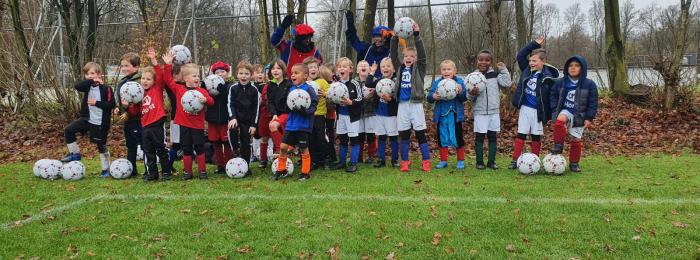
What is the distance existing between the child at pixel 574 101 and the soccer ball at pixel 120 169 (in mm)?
6320

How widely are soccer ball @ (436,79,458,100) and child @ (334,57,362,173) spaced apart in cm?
126

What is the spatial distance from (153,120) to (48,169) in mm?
1916

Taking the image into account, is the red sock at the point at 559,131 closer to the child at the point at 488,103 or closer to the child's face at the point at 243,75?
the child at the point at 488,103

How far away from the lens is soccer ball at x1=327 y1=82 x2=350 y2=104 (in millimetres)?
7684

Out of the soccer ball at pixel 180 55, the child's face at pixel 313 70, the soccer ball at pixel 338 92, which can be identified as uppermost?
the soccer ball at pixel 180 55

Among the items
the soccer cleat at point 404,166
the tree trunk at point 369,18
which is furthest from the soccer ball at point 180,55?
the tree trunk at point 369,18

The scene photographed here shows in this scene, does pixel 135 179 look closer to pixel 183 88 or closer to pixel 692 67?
pixel 183 88

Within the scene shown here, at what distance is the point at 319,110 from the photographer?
808 centimetres

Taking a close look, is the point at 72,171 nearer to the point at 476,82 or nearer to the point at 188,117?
the point at 188,117

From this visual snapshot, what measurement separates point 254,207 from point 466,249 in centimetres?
250

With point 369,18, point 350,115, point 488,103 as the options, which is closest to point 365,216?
point 350,115

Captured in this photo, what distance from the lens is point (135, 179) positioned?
779cm

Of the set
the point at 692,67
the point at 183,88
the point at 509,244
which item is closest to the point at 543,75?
the point at 509,244

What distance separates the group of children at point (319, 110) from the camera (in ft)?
24.6
